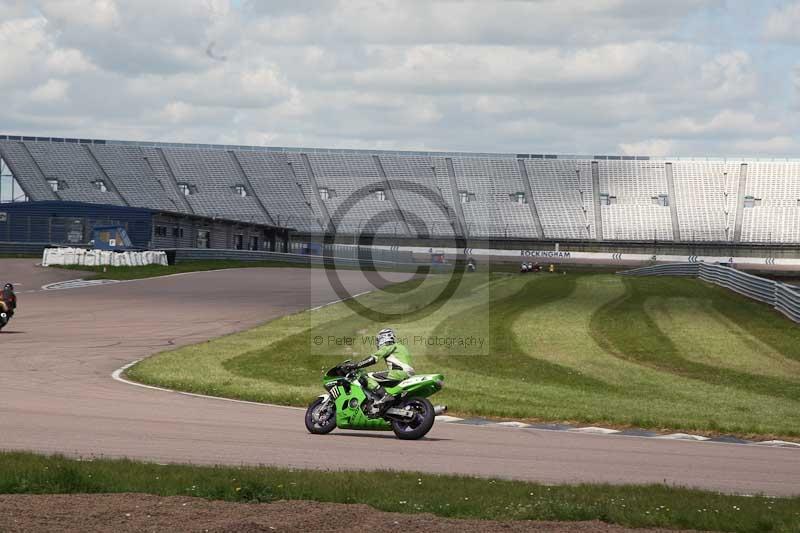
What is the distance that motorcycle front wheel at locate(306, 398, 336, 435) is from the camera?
1576 centimetres

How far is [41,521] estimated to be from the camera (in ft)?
29.0

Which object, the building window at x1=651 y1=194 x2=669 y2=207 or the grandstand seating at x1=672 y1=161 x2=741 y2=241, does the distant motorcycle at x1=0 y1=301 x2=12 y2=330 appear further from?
the building window at x1=651 y1=194 x2=669 y2=207

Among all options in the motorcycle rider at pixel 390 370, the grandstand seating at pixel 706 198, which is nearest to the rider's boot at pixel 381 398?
the motorcycle rider at pixel 390 370

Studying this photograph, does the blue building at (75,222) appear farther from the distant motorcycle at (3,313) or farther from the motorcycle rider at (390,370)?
the motorcycle rider at (390,370)

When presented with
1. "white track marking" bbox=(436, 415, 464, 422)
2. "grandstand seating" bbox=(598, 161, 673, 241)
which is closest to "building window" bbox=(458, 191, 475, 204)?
"grandstand seating" bbox=(598, 161, 673, 241)

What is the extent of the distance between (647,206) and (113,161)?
54.8m

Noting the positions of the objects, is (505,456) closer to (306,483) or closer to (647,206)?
(306,483)

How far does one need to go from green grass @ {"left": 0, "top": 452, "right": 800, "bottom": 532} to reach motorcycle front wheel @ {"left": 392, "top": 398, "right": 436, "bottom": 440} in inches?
143

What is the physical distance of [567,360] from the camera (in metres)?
26.6

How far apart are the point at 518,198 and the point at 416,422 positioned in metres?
94.6

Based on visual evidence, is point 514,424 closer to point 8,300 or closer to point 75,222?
point 8,300

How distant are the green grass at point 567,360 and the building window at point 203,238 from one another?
41570 mm

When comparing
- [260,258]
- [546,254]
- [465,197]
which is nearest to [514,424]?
[260,258]

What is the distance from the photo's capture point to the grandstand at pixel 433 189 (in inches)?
4063
